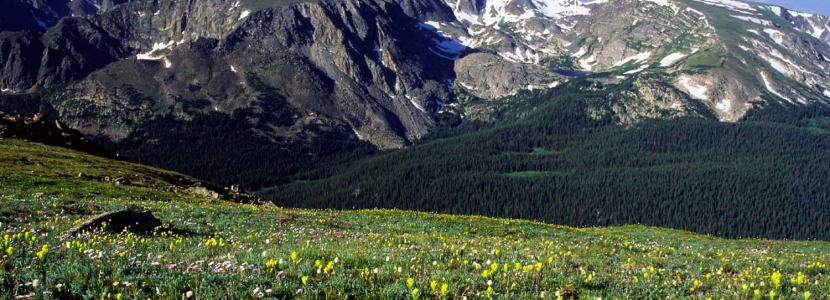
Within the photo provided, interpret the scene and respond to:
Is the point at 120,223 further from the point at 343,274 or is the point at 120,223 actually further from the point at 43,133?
the point at 43,133

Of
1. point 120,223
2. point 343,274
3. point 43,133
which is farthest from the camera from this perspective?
point 43,133

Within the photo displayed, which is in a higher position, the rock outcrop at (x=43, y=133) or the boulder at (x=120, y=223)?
the rock outcrop at (x=43, y=133)

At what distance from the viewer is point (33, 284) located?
723cm

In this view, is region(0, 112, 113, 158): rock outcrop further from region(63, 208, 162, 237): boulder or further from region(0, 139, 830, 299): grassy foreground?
A: region(63, 208, 162, 237): boulder

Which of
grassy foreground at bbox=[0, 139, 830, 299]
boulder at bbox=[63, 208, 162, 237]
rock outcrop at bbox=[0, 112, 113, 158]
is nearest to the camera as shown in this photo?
grassy foreground at bbox=[0, 139, 830, 299]

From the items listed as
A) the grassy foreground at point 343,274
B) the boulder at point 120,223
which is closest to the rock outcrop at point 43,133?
the grassy foreground at point 343,274

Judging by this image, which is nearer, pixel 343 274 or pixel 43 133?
pixel 343 274

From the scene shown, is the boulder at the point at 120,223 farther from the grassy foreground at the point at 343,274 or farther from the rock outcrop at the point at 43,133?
the rock outcrop at the point at 43,133

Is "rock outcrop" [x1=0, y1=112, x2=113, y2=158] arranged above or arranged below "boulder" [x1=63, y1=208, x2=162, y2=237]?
above

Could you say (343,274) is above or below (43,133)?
below

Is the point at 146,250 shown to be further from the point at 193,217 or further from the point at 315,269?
the point at 193,217

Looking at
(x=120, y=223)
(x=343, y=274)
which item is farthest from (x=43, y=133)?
(x=343, y=274)

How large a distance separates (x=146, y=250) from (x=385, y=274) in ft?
22.6

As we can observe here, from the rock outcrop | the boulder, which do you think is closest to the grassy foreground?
the boulder
